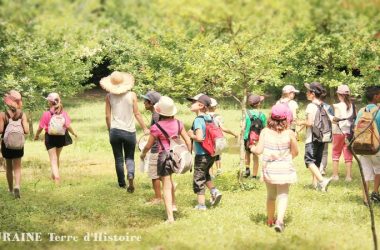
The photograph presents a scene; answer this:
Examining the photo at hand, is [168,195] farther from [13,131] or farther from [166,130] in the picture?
[13,131]

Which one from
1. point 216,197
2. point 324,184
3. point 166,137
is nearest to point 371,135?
point 324,184

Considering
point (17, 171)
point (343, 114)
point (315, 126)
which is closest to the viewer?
point (17, 171)

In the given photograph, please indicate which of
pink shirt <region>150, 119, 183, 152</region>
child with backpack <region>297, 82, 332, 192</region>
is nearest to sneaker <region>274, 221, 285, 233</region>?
pink shirt <region>150, 119, 183, 152</region>

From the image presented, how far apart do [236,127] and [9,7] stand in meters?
19.8

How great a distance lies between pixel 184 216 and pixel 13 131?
12.1 feet

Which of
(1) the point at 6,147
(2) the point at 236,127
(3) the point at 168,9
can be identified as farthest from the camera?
(2) the point at 236,127

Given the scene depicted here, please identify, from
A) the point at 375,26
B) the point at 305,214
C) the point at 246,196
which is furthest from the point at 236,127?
the point at 375,26

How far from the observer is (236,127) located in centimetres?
2434

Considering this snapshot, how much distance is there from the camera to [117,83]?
32.1 feet

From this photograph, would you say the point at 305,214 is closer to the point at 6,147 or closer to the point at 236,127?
the point at 6,147

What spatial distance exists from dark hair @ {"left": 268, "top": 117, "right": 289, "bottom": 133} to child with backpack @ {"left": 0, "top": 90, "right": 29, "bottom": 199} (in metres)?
4.85

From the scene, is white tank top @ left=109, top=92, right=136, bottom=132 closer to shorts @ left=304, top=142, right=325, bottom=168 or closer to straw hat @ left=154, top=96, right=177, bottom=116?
straw hat @ left=154, top=96, right=177, bottom=116

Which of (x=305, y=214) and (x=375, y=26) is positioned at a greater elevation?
(x=375, y=26)

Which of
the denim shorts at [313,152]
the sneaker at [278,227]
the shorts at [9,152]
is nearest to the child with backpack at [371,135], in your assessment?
the denim shorts at [313,152]
